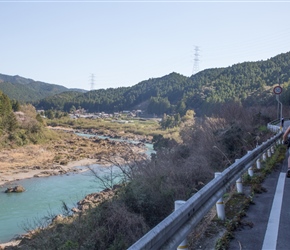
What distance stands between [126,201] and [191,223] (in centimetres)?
720

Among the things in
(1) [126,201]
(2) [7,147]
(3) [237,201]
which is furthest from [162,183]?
(2) [7,147]

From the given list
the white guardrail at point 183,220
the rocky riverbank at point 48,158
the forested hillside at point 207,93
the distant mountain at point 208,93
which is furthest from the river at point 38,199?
the distant mountain at point 208,93

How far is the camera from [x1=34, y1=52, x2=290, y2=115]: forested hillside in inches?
3305

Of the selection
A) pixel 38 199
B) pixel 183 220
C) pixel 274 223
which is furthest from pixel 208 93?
pixel 183 220

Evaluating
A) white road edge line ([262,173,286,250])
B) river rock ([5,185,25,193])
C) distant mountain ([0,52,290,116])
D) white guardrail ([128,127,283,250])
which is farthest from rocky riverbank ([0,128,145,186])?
white guardrail ([128,127,283,250])

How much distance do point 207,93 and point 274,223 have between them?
359ft

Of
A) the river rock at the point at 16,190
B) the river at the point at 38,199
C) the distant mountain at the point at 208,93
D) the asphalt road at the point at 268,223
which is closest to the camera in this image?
the asphalt road at the point at 268,223

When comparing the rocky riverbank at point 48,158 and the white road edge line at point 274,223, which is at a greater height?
the white road edge line at point 274,223

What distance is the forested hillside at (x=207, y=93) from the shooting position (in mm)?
83956

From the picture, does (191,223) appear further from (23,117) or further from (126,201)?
(23,117)

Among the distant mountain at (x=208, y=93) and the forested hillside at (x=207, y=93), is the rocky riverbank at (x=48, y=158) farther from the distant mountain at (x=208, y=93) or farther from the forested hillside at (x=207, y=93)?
the distant mountain at (x=208, y=93)

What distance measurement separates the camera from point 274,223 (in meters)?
4.81

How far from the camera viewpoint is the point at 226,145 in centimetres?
1875

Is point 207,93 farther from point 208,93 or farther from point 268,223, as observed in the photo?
point 268,223
